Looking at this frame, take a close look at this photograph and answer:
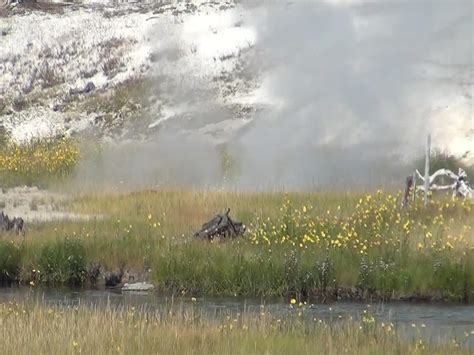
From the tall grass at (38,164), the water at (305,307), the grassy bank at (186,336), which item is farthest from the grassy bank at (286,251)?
the tall grass at (38,164)

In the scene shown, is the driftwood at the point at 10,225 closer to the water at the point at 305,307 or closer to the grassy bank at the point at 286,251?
the grassy bank at the point at 286,251

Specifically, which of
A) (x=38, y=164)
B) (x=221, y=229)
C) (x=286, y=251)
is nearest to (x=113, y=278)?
(x=221, y=229)

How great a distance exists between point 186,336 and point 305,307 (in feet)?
13.8

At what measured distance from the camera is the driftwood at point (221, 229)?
18.9 metres

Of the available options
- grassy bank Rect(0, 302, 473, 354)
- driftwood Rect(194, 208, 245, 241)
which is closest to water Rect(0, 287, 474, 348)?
grassy bank Rect(0, 302, 473, 354)

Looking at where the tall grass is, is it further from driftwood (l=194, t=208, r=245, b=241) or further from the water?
the water

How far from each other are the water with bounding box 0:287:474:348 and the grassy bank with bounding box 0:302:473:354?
181 cm

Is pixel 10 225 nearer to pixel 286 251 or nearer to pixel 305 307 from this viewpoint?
pixel 286 251

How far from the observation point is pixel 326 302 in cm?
1628

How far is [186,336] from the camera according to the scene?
10.8 meters

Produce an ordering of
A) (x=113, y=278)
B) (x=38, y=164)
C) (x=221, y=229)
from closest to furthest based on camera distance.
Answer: (x=113, y=278)
(x=221, y=229)
(x=38, y=164)

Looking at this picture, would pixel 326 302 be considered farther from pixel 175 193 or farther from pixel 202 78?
pixel 202 78

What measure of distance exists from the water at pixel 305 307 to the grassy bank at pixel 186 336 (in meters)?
1.81

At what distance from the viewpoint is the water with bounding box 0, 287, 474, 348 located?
46.2 ft
